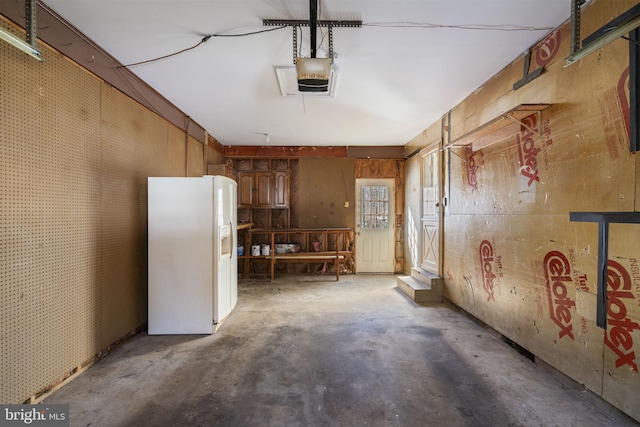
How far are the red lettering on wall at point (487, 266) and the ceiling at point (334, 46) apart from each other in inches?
73.8

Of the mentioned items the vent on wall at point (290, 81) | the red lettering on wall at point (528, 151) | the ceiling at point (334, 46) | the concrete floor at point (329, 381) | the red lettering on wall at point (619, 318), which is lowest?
the concrete floor at point (329, 381)

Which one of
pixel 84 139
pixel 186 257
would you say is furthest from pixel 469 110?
pixel 84 139

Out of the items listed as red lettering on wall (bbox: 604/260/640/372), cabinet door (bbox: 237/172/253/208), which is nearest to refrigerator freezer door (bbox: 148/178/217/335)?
cabinet door (bbox: 237/172/253/208)

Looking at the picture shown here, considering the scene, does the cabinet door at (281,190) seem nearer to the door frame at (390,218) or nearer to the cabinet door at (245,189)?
the cabinet door at (245,189)

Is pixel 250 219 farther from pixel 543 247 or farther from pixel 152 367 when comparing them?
pixel 543 247

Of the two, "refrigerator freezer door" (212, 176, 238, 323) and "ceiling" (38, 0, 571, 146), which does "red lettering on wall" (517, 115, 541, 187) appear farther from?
"refrigerator freezer door" (212, 176, 238, 323)

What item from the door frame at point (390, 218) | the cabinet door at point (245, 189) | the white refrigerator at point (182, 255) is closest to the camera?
the white refrigerator at point (182, 255)

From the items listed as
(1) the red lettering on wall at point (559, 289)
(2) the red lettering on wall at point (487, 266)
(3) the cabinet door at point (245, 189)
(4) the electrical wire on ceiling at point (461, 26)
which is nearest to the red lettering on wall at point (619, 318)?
(1) the red lettering on wall at point (559, 289)

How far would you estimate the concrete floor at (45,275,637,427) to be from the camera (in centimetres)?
183

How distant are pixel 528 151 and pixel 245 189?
4.97m

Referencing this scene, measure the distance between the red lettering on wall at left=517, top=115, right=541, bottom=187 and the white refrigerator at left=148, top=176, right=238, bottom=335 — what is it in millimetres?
3145

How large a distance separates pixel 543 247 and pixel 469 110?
1928mm

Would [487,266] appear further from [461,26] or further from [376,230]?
[376,230]

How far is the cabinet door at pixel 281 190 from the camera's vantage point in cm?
605
